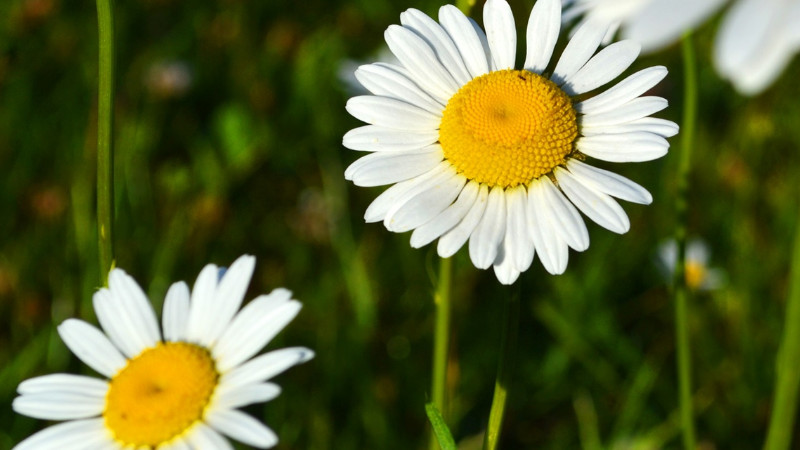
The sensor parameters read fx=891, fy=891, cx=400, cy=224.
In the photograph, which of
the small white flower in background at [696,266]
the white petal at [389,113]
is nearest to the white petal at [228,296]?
the white petal at [389,113]

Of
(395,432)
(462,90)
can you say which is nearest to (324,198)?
(395,432)

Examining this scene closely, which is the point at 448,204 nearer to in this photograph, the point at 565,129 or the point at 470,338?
the point at 565,129

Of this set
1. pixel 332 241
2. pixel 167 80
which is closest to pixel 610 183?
pixel 332 241

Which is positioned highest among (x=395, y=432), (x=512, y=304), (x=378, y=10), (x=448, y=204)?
(x=378, y=10)

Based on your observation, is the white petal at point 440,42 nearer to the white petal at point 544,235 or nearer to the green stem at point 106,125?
the white petal at point 544,235

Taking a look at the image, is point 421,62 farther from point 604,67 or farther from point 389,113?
point 604,67

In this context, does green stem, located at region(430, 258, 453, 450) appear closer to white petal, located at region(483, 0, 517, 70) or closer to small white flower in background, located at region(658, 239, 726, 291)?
white petal, located at region(483, 0, 517, 70)
